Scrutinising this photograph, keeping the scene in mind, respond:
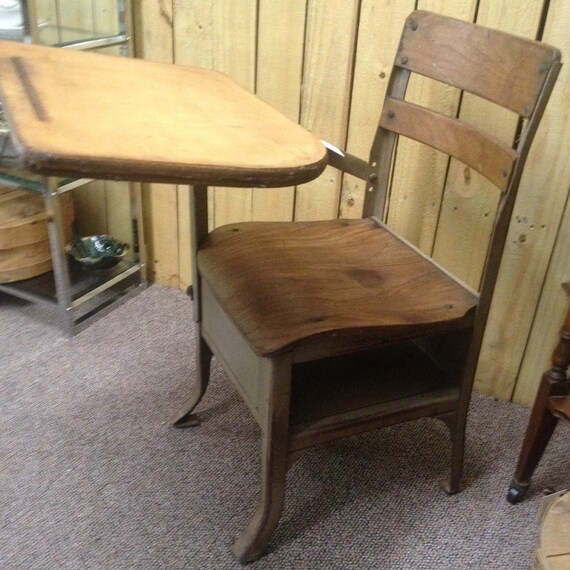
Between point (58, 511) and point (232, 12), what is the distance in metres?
1.19

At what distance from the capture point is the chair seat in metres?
1.02

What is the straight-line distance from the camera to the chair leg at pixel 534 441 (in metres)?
1.22

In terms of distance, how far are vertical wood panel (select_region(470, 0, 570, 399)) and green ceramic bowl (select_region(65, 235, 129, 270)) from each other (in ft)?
3.60

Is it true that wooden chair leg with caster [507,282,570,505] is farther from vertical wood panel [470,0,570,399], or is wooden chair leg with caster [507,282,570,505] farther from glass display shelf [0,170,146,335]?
glass display shelf [0,170,146,335]

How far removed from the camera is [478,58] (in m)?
1.12

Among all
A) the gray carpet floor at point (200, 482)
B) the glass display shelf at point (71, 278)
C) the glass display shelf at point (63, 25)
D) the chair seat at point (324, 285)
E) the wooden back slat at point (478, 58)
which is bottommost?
the gray carpet floor at point (200, 482)

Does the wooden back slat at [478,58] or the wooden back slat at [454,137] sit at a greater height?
the wooden back slat at [478,58]

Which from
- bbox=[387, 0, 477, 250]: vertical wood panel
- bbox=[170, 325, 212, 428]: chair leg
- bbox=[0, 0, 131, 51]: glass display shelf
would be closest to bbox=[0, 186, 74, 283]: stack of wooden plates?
bbox=[0, 0, 131, 51]: glass display shelf

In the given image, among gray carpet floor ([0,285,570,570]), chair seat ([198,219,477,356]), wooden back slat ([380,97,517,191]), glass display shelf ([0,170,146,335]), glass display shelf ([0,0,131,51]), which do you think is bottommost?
gray carpet floor ([0,285,570,570])

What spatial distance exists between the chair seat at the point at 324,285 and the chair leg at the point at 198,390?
9.7 inches

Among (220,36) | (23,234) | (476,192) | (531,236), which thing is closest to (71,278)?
(23,234)

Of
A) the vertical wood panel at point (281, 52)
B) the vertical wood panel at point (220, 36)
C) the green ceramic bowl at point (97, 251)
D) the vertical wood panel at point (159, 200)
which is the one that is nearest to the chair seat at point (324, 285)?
the vertical wood panel at point (281, 52)

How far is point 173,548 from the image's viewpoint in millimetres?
1201

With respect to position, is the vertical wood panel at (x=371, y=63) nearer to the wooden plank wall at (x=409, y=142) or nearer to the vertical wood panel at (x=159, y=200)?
the wooden plank wall at (x=409, y=142)
